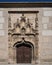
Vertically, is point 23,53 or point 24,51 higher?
point 24,51

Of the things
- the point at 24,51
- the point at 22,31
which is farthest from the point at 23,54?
the point at 22,31

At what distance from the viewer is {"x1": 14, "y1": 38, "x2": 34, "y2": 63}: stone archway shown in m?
16.7

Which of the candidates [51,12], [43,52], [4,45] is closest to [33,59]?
[43,52]

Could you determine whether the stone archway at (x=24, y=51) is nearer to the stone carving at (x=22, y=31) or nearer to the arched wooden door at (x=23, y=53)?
the arched wooden door at (x=23, y=53)

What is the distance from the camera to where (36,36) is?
1666 cm

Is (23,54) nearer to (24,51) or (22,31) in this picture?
(24,51)

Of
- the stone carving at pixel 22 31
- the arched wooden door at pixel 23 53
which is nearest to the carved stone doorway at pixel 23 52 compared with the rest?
the arched wooden door at pixel 23 53

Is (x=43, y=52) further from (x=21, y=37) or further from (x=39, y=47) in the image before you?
(x=21, y=37)

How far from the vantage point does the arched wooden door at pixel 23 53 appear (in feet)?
54.9

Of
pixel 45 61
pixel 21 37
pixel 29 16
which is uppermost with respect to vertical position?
pixel 29 16

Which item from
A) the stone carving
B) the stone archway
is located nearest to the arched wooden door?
the stone archway

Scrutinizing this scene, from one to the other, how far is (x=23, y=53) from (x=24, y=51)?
13 centimetres

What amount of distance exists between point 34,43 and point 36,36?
0.40 meters

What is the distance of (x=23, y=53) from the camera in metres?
16.8
